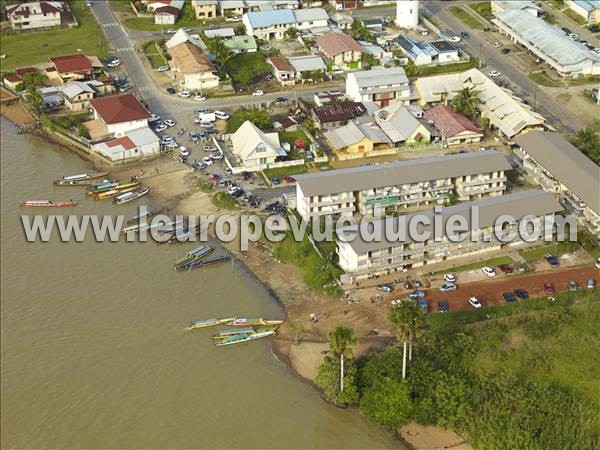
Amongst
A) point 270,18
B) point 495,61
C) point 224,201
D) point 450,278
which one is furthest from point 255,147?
point 495,61

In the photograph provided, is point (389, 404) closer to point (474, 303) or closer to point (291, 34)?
point (474, 303)

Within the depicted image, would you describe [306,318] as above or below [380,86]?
below

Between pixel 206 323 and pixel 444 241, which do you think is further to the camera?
pixel 444 241

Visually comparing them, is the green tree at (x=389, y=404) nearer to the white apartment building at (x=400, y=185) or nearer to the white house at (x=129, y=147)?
the white apartment building at (x=400, y=185)

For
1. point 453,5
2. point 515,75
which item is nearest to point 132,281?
point 515,75

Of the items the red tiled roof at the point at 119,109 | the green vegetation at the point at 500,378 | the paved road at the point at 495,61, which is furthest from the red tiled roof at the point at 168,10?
the green vegetation at the point at 500,378

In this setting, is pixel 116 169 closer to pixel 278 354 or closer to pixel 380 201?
pixel 380 201
